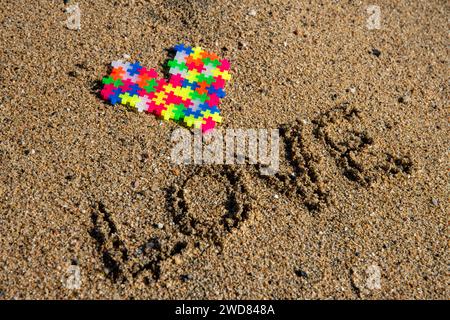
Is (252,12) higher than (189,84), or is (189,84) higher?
(252,12)

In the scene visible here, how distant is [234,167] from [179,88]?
3.04 feet

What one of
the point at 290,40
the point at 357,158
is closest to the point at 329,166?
the point at 357,158

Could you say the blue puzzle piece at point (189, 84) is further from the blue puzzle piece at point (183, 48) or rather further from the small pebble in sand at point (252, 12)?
the small pebble in sand at point (252, 12)

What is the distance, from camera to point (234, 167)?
391 centimetres

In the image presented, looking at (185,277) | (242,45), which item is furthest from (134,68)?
(185,277)

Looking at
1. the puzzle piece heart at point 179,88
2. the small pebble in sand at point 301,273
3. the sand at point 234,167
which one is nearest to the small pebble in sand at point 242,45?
the sand at point 234,167

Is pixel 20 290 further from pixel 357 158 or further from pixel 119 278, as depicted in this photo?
pixel 357 158

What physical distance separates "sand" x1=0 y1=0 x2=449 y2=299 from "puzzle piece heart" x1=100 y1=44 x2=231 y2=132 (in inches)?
4.1

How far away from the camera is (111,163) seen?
12.7 ft

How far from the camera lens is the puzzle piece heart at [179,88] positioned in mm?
4164

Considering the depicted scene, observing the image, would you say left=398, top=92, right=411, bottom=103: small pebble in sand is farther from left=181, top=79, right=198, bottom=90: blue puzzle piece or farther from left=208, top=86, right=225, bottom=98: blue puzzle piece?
left=181, top=79, right=198, bottom=90: blue puzzle piece

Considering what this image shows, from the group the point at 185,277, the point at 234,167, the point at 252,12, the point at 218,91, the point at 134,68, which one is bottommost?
the point at 185,277

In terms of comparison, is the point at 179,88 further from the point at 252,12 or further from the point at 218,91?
the point at 252,12

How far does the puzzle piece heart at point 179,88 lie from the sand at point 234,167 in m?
0.11
